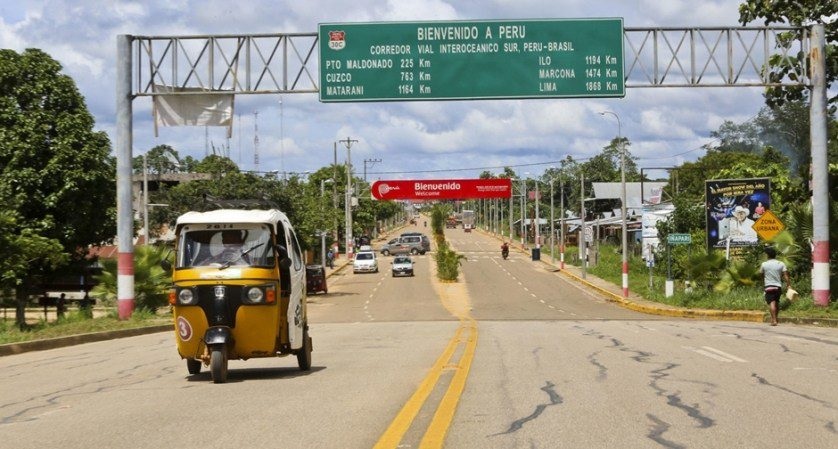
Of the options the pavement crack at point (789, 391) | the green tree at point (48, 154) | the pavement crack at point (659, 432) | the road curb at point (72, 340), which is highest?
the green tree at point (48, 154)

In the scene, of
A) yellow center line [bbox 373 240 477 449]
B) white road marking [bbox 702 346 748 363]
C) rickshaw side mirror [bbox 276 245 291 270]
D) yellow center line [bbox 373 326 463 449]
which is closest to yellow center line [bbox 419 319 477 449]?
yellow center line [bbox 373 240 477 449]

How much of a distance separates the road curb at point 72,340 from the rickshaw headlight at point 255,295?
8788mm

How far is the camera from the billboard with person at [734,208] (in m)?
40.9

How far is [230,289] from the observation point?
11930 millimetres

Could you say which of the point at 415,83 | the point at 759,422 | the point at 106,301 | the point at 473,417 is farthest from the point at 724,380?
the point at 106,301

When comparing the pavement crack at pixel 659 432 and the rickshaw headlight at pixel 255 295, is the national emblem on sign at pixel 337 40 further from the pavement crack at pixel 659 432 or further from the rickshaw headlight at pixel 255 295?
the pavement crack at pixel 659 432

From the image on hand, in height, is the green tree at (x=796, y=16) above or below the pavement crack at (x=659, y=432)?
above

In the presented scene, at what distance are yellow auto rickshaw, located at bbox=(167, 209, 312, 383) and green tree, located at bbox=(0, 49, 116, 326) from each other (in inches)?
749

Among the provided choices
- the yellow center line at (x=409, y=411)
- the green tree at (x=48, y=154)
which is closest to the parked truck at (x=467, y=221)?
the green tree at (x=48, y=154)

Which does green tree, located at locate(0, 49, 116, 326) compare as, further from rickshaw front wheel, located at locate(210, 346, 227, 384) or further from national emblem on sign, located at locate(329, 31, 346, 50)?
rickshaw front wheel, located at locate(210, 346, 227, 384)

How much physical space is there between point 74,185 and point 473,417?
24651mm

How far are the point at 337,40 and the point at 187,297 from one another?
15917 mm

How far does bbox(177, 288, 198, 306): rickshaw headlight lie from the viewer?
1188 centimetres

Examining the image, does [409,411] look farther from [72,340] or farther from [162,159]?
[162,159]
